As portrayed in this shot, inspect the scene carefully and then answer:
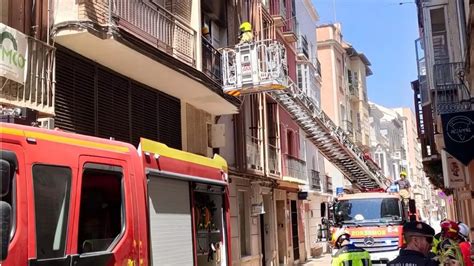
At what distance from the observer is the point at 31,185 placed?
4.23 metres

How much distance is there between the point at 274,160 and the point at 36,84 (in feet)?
45.5

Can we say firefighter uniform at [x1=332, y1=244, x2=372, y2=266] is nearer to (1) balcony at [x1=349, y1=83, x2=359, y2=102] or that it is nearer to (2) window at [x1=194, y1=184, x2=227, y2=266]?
(2) window at [x1=194, y1=184, x2=227, y2=266]

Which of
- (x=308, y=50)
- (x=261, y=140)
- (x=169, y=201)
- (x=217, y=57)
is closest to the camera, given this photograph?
(x=169, y=201)

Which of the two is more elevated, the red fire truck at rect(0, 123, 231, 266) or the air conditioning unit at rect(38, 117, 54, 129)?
the air conditioning unit at rect(38, 117, 54, 129)

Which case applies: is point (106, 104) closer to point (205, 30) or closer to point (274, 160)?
point (205, 30)

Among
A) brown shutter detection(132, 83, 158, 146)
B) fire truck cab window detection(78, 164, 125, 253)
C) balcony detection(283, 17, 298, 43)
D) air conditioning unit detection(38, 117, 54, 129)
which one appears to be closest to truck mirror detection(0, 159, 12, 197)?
fire truck cab window detection(78, 164, 125, 253)

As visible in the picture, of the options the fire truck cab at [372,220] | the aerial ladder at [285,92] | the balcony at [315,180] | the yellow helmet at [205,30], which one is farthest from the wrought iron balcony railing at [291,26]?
the fire truck cab at [372,220]

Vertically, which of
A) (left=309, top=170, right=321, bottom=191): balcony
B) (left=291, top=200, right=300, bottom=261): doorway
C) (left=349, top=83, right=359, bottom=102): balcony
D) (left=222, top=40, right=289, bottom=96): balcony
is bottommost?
(left=291, top=200, right=300, bottom=261): doorway

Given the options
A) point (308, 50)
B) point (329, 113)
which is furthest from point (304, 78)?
point (329, 113)

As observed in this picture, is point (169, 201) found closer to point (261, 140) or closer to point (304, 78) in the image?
point (261, 140)

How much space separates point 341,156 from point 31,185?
20.3 m

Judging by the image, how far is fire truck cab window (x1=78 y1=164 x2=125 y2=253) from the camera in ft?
15.7

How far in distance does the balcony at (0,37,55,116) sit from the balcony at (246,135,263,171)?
965 centimetres

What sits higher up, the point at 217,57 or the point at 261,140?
the point at 217,57
